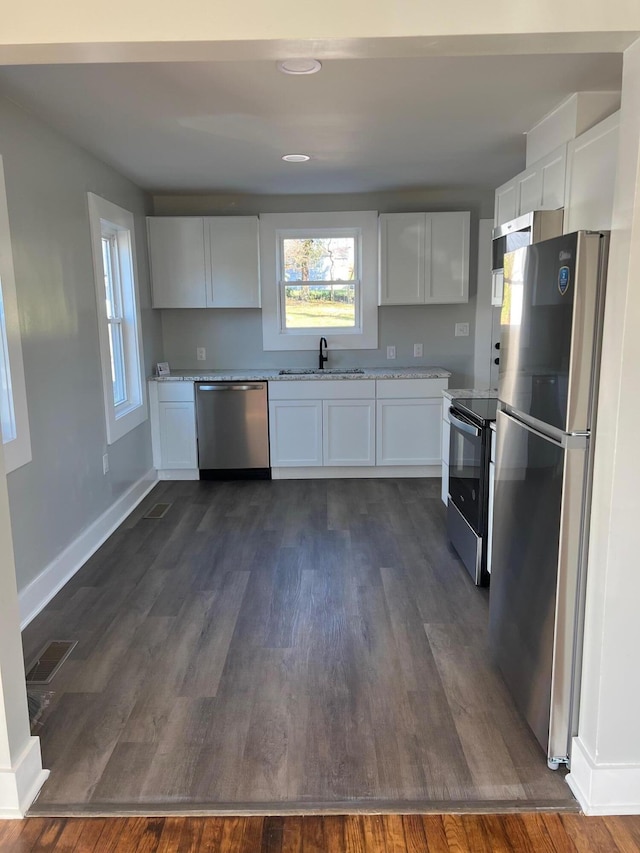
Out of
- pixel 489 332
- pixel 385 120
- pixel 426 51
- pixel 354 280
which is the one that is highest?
pixel 385 120

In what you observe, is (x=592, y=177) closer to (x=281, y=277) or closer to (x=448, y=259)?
(x=448, y=259)

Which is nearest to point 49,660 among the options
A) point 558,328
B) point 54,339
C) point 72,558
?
point 72,558

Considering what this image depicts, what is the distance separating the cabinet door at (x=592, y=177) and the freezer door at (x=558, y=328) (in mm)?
739

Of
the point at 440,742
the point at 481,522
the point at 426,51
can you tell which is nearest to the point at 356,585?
the point at 481,522

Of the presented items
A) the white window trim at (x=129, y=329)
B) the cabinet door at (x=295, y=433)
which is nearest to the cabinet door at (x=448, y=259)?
the cabinet door at (x=295, y=433)

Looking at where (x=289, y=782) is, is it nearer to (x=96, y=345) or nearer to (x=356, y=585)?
(x=356, y=585)

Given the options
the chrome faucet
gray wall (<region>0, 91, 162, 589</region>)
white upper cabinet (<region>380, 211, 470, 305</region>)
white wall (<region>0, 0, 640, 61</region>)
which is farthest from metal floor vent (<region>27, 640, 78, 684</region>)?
white upper cabinet (<region>380, 211, 470, 305</region>)

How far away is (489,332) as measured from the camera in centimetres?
553

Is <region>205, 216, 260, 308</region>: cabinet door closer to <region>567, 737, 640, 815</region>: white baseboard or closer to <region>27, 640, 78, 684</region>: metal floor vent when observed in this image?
<region>27, 640, 78, 684</region>: metal floor vent

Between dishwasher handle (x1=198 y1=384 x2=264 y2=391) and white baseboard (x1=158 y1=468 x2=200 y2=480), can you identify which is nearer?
dishwasher handle (x1=198 y1=384 x2=264 y2=391)

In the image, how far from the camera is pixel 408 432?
16.9ft

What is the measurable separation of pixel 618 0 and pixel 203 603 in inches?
111

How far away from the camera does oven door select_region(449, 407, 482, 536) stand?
3117 millimetres

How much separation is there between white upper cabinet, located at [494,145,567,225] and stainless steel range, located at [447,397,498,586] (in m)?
1.07
